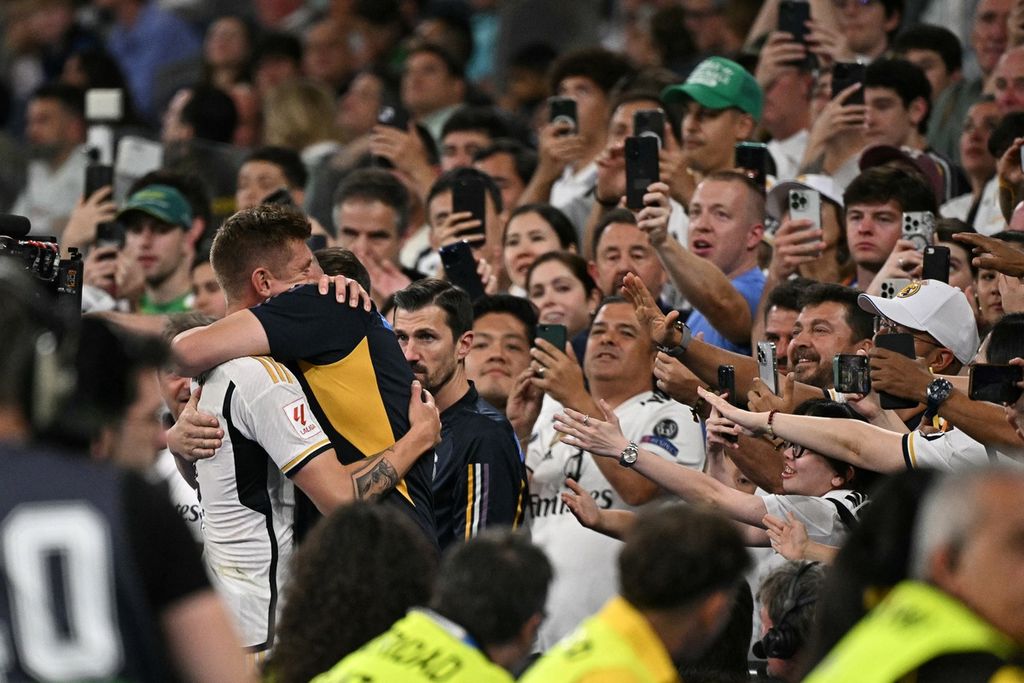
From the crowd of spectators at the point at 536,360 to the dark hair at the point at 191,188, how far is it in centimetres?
3

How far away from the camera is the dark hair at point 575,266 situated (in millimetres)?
7996

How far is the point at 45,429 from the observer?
3.18m

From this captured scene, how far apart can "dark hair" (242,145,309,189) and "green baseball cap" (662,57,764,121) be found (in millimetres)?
2306

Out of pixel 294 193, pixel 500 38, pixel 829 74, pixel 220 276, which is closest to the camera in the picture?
pixel 220 276

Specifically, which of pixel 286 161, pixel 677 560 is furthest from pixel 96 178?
pixel 677 560

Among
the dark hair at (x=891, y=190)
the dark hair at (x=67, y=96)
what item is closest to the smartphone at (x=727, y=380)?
the dark hair at (x=891, y=190)

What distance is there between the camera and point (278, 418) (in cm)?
551

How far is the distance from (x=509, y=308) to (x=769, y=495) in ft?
5.91

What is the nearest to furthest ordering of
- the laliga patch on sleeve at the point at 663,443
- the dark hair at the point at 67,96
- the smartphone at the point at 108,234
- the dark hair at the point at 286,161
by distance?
the laliga patch on sleeve at the point at 663,443, the smartphone at the point at 108,234, the dark hair at the point at 286,161, the dark hair at the point at 67,96

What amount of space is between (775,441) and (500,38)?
767cm

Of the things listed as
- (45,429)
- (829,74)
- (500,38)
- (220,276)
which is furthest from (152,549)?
(500,38)

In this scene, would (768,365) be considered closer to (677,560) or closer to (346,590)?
(346,590)

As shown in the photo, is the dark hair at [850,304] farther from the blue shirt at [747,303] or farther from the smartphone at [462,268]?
the smartphone at [462,268]

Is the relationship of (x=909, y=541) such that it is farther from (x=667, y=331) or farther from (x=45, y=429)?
(x=667, y=331)
